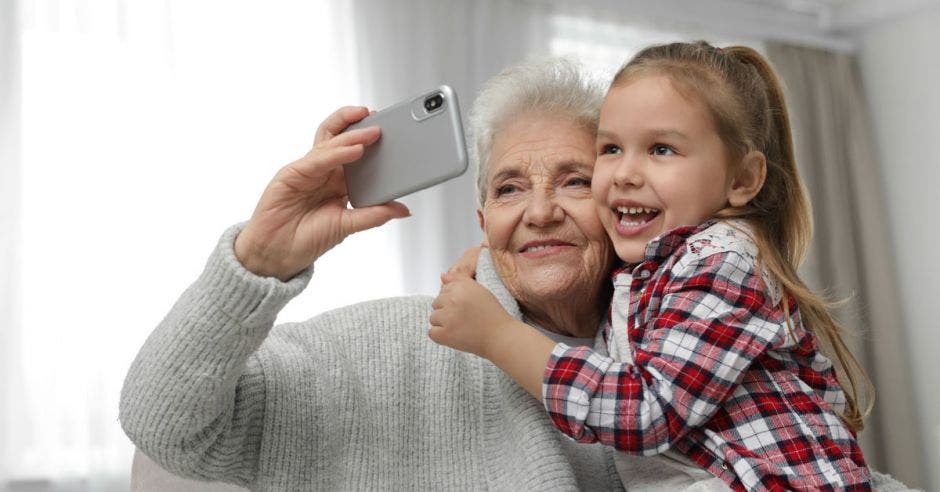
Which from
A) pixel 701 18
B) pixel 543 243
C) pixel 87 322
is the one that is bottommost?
pixel 87 322

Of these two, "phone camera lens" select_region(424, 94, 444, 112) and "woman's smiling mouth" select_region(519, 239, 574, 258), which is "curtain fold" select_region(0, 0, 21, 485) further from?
"phone camera lens" select_region(424, 94, 444, 112)

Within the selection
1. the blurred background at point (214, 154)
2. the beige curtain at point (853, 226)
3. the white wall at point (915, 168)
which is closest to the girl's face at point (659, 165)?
the blurred background at point (214, 154)

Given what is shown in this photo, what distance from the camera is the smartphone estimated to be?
3.74 ft

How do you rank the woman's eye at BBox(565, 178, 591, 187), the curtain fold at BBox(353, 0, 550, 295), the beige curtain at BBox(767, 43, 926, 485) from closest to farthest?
the woman's eye at BBox(565, 178, 591, 187), the curtain fold at BBox(353, 0, 550, 295), the beige curtain at BBox(767, 43, 926, 485)

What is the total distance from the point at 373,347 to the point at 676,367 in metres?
0.50

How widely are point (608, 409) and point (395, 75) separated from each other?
3.02 m

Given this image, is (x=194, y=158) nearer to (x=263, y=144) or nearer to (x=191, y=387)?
(x=263, y=144)

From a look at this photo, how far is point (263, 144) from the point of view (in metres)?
3.59

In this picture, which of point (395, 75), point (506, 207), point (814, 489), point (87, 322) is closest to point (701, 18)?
point (395, 75)

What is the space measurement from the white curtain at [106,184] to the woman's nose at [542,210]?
2247mm

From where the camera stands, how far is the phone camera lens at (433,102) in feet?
3.80

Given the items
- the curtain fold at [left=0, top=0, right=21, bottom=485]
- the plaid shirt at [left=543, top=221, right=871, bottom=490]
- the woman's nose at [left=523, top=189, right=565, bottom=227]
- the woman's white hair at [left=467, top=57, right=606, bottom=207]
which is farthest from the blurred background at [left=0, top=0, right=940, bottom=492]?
the plaid shirt at [left=543, top=221, right=871, bottom=490]

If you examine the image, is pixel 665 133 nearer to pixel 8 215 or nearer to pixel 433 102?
pixel 433 102

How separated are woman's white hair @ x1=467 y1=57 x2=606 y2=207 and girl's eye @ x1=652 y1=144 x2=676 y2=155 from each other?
0.26 meters
